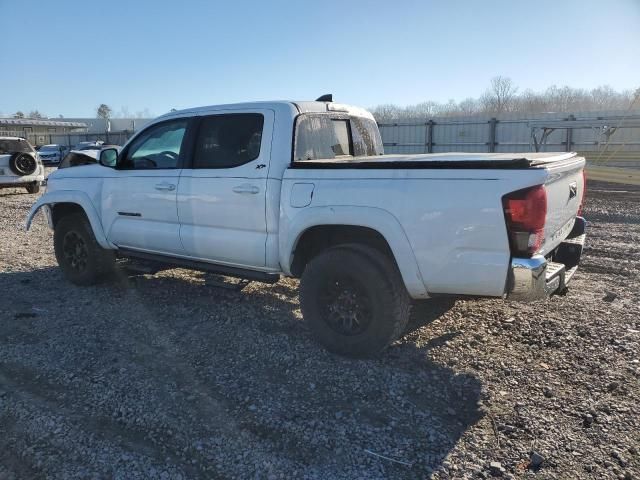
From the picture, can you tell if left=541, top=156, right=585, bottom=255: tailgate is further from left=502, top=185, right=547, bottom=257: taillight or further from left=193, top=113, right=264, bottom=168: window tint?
left=193, top=113, right=264, bottom=168: window tint

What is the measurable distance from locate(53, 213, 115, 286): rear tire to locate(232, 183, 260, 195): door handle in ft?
7.62

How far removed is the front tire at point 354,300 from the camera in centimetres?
392

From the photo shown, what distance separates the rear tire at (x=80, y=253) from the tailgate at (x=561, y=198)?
15.2ft

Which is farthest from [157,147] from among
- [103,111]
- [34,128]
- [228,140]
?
[103,111]

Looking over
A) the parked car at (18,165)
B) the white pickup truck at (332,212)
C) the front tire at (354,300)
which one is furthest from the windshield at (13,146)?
the front tire at (354,300)

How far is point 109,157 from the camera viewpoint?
5.80 meters

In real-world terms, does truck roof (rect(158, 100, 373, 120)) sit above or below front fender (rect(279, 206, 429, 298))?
above

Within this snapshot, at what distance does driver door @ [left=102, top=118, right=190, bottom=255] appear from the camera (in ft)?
17.1

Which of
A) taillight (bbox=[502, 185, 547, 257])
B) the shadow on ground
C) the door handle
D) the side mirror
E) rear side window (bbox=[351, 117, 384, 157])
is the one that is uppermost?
rear side window (bbox=[351, 117, 384, 157])

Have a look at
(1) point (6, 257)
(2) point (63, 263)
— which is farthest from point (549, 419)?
(1) point (6, 257)

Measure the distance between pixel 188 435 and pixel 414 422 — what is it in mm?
1359

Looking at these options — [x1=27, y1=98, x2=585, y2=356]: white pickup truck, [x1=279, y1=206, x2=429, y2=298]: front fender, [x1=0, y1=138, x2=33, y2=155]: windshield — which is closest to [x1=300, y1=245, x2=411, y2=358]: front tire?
[x1=27, y1=98, x2=585, y2=356]: white pickup truck

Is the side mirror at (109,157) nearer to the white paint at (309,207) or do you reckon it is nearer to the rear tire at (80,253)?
the white paint at (309,207)

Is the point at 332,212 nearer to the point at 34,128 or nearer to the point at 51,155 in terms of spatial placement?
the point at 51,155
